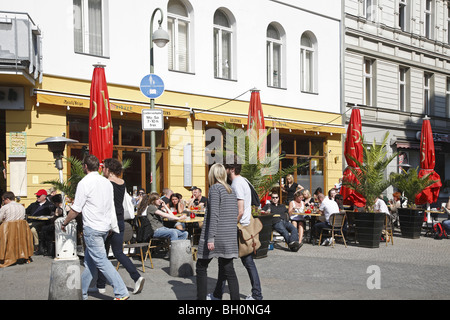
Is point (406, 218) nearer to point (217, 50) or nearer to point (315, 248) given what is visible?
point (315, 248)

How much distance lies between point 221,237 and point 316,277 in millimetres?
2991

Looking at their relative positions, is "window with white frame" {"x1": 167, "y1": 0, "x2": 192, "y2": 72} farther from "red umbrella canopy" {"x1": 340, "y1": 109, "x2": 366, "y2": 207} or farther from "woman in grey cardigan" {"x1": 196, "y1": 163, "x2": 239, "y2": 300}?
"woman in grey cardigan" {"x1": 196, "y1": 163, "x2": 239, "y2": 300}

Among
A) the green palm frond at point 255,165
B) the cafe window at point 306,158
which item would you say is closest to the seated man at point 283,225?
the green palm frond at point 255,165

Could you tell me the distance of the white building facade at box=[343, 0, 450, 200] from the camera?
23.6m

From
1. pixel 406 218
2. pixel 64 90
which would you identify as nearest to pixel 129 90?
pixel 64 90

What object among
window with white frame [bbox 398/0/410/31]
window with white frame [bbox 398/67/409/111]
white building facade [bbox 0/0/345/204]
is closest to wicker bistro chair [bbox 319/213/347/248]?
white building facade [bbox 0/0/345/204]

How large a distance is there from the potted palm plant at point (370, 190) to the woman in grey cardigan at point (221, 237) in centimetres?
699

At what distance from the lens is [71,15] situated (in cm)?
1473

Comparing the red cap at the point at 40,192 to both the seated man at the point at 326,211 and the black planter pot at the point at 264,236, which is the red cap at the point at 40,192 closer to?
the black planter pot at the point at 264,236

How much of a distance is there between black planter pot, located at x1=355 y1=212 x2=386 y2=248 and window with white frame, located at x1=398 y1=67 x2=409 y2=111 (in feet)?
49.4

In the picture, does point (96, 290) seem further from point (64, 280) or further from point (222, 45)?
point (222, 45)

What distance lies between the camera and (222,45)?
1886 centimetres

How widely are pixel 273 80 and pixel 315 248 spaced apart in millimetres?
9553

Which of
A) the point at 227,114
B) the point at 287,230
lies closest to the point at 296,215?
the point at 287,230
